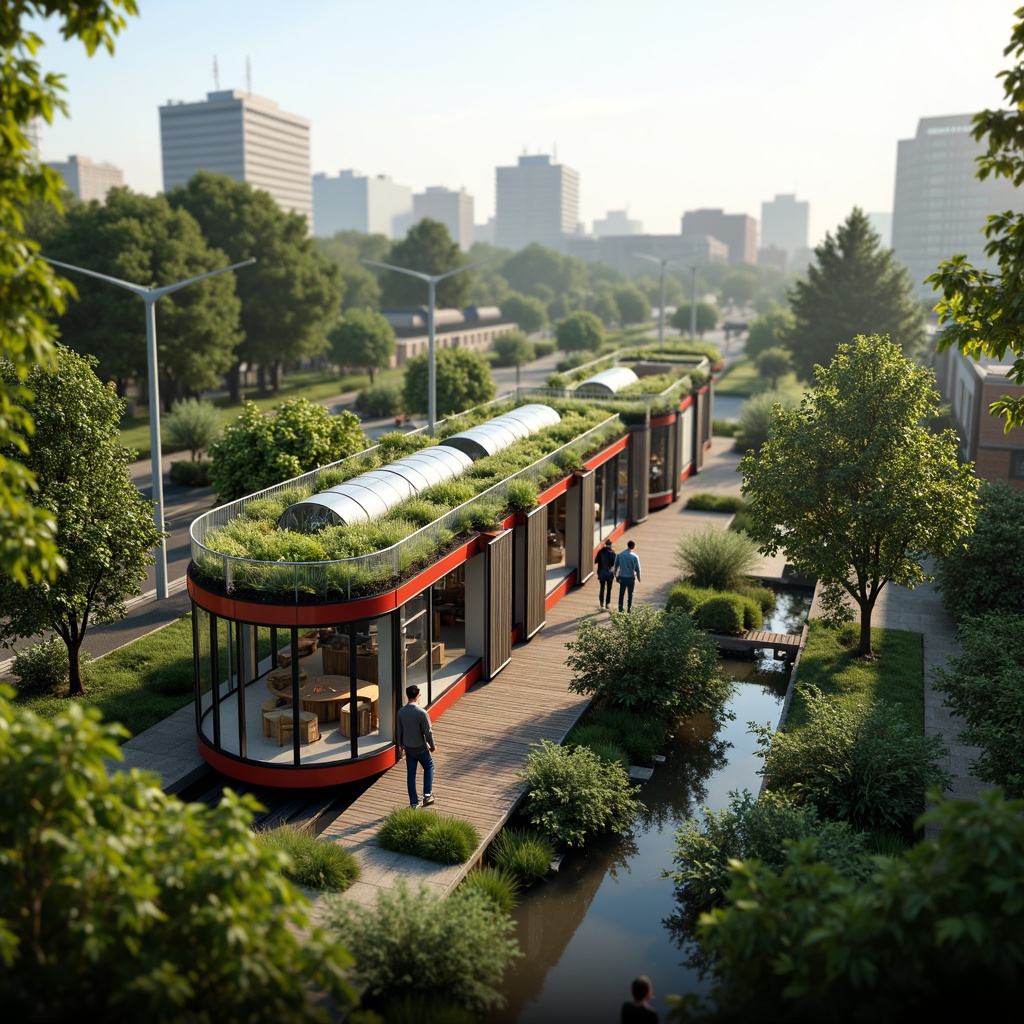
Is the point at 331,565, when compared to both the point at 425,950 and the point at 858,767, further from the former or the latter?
the point at 858,767

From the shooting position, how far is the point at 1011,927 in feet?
21.9

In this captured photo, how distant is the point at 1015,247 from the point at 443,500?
11574mm

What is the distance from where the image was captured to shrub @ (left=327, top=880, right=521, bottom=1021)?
10.7 meters

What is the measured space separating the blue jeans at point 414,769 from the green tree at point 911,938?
7856 millimetres

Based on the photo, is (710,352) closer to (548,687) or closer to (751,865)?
(548,687)

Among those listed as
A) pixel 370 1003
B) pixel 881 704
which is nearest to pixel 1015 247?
pixel 881 704

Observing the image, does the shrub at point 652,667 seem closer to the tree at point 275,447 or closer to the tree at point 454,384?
the tree at point 275,447

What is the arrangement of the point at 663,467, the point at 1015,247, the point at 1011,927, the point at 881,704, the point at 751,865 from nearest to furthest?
the point at 1011,927 < the point at 751,865 < the point at 1015,247 < the point at 881,704 < the point at 663,467

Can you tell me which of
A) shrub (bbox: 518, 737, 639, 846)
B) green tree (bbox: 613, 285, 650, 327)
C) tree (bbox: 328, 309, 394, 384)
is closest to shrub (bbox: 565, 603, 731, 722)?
shrub (bbox: 518, 737, 639, 846)

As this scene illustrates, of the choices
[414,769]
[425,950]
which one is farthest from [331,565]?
[425,950]

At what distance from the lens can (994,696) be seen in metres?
14.4

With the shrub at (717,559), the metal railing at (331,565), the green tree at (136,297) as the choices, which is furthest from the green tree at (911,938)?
the green tree at (136,297)

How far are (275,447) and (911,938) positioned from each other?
2061 cm

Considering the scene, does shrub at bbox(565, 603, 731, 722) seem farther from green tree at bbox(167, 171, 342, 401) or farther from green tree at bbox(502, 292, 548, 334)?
green tree at bbox(502, 292, 548, 334)
